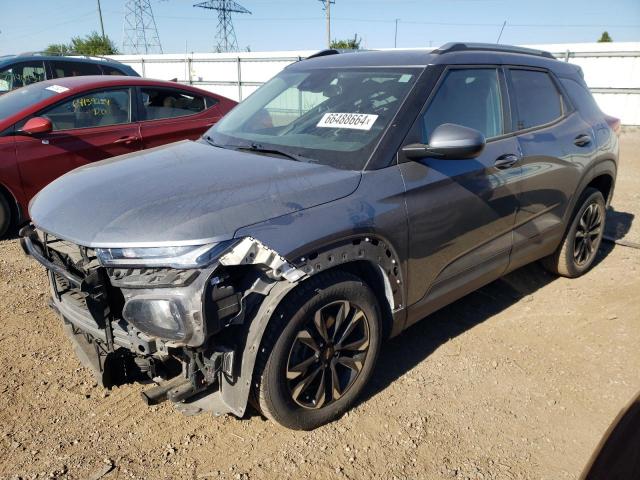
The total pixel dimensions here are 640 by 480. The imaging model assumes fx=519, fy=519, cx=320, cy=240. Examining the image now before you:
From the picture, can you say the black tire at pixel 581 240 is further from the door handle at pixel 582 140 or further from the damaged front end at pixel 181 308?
the damaged front end at pixel 181 308

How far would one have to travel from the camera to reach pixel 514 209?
3.50m

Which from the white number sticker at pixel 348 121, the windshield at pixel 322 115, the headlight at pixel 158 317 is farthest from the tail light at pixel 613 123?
the headlight at pixel 158 317

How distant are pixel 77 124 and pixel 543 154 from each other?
4588 millimetres

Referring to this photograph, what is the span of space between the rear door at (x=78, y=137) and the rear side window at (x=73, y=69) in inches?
133

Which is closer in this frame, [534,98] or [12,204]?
[534,98]

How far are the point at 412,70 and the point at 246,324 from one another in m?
1.84

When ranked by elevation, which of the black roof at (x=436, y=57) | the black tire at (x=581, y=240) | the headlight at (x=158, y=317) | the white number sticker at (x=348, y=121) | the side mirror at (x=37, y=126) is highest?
the black roof at (x=436, y=57)

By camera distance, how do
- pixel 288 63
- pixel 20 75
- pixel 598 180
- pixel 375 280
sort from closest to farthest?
pixel 375 280 → pixel 598 180 → pixel 20 75 → pixel 288 63

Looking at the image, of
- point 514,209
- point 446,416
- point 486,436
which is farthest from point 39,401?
point 514,209

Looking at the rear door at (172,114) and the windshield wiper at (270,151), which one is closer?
the windshield wiper at (270,151)

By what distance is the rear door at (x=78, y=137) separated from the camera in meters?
5.18

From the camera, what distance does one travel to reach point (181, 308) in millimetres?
2074

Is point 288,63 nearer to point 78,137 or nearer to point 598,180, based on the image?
point 78,137

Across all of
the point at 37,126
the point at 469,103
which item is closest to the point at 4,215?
the point at 37,126
